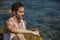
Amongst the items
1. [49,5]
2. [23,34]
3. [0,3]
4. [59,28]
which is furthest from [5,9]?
[23,34]

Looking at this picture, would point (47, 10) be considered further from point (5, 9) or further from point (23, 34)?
point (23, 34)

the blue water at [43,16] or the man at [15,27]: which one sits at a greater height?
the man at [15,27]

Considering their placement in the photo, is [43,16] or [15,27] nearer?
[15,27]

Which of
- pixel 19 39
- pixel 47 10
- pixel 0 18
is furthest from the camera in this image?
pixel 47 10

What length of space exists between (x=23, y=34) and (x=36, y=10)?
29.9 feet

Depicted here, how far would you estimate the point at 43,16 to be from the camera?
12445 mm

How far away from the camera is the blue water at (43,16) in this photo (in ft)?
32.0

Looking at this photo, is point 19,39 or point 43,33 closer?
point 19,39

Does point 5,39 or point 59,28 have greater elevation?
point 5,39

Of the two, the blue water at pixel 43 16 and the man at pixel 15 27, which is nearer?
the man at pixel 15 27

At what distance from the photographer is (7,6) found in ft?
45.7

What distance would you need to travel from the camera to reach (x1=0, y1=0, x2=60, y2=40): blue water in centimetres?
974

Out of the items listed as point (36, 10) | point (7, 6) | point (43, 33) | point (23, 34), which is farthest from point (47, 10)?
point (23, 34)

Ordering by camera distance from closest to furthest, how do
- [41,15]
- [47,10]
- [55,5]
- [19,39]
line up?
[19,39] → [41,15] → [47,10] → [55,5]
